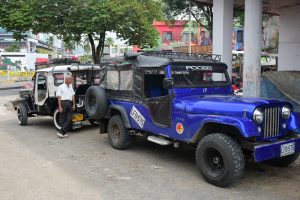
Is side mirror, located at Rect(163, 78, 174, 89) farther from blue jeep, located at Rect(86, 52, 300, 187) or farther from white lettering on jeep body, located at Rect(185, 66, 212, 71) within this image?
white lettering on jeep body, located at Rect(185, 66, 212, 71)

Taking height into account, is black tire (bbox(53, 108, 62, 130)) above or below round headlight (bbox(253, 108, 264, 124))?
below

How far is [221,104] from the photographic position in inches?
245

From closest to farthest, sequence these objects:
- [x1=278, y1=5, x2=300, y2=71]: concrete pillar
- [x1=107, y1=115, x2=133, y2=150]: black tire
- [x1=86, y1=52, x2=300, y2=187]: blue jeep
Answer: [x1=86, y1=52, x2=300, y2=187]: blue jeep < [x1=107, y1=115, x2=133, y2=150]: black tire < [x1=278, y1=5, x2=300, y2=71]: concrete pillar

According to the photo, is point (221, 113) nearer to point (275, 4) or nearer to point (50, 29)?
point (275, 4)

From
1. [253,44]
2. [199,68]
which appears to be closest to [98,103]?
[199,68]

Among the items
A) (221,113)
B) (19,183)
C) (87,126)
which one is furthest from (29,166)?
(87,126)

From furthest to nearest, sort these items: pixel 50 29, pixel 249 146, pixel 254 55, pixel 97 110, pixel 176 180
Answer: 1. pixel 50 29
2. pixel 254 55
3. pixel 97 110
4. pixel 176 180
5. pixel 249 146

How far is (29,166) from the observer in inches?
291

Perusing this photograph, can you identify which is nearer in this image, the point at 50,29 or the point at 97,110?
the point at 97,110

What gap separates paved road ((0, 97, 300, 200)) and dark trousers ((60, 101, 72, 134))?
0.76 metres

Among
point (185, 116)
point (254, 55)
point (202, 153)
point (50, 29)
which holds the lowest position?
point (202, 153)

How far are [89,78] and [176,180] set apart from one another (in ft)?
18.5

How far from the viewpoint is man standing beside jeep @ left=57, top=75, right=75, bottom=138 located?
10.2 meters

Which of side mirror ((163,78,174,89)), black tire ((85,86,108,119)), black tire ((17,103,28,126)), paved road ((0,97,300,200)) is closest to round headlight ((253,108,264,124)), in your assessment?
paved road ((0,97,300,200))
